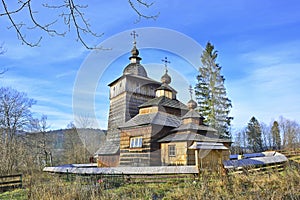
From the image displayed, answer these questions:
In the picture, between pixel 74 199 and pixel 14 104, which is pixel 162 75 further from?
pixel 74 199

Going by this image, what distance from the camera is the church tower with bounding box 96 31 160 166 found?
20.5 m

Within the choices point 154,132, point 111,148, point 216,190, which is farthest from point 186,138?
point 216,190

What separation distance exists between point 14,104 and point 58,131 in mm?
12944

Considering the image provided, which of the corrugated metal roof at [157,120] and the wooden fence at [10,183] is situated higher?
the corrugated metal roof at [157,120]

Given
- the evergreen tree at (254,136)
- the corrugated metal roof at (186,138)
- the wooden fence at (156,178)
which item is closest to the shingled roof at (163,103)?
the corrugated metal roof at (186,138)

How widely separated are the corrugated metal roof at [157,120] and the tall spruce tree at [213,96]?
32.7ft

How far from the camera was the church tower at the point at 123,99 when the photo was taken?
808 inches

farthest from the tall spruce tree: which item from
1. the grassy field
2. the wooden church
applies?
the grassy field

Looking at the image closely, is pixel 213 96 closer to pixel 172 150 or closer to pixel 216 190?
pixel 172 150

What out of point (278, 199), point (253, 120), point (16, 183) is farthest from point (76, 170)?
point (253, 120)

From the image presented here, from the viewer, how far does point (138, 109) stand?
856 inches

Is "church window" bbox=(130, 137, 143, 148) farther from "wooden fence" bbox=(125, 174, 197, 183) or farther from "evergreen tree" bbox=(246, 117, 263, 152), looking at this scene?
"evergreen tree" bbox=(246, 117, 263, 152)

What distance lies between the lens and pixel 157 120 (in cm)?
1691

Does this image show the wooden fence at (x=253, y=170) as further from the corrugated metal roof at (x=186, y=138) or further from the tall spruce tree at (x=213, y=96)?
the tall spruce tree at (x=213, y=96)
